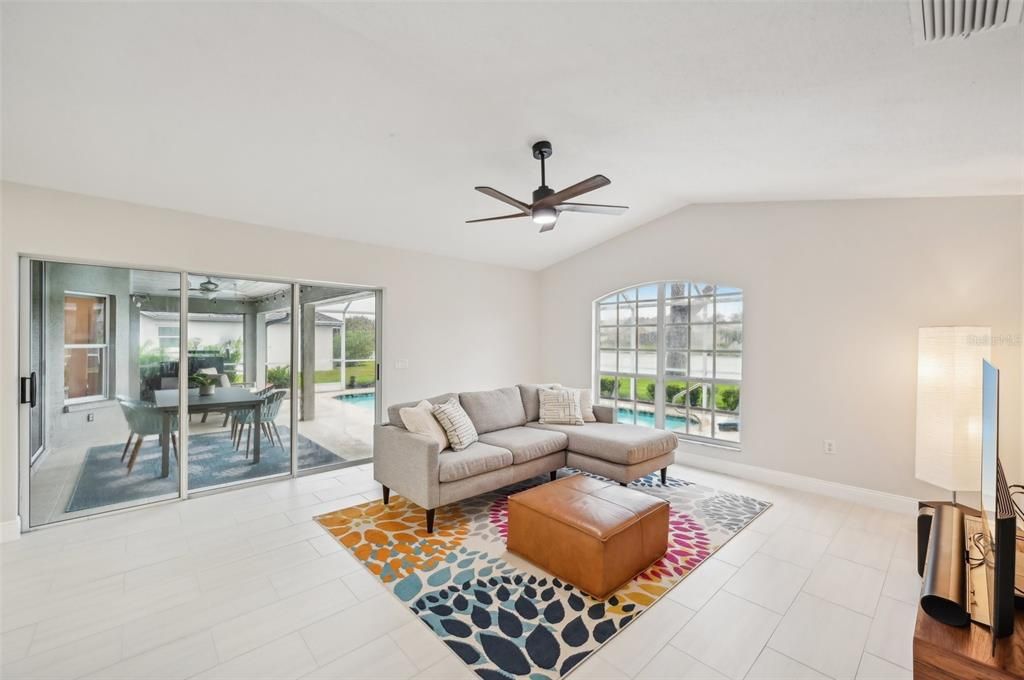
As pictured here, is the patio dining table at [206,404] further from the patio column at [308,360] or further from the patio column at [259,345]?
the patio column at [308,360]

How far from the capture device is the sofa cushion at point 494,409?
4145 millimetres

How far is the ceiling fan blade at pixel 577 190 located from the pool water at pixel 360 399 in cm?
301

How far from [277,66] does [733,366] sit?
4.66 m

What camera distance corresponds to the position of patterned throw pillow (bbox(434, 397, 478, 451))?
3537 millimetres

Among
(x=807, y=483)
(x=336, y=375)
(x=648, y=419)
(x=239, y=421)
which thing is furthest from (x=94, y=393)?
(x=807, y=483)

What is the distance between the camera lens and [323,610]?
7.33 feet

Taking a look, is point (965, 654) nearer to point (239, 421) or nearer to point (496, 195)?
point (496, 195)

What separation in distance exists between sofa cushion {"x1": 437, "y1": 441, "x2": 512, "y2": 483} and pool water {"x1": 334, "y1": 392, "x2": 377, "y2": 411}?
5.75 ft

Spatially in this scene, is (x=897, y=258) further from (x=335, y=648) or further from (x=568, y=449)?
(x=335, y=648)

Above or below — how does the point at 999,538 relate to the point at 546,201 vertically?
below

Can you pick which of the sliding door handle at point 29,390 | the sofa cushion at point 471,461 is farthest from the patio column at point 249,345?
the sofa cushion at point 471,461

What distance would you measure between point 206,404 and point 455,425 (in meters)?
2.29

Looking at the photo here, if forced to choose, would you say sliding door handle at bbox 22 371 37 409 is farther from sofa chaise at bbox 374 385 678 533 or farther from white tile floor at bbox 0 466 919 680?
sofa chaise at bbox 374 385 678 533

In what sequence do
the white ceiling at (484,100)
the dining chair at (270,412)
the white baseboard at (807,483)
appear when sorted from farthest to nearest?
the dining chair at (270,412)
the white baseboard at (807,483)
the white ceiling at (484,100)
